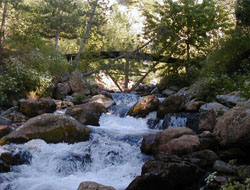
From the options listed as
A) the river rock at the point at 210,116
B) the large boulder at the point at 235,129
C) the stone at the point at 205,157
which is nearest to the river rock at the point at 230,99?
the river rock at the point at 210,116

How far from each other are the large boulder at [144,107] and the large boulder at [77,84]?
15.4ft

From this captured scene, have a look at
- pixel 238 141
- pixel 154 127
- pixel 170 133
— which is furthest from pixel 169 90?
pixel 238 141

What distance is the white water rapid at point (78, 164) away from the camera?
6.30 metres

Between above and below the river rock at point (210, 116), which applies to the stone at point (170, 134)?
below

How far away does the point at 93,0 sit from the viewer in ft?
66.9

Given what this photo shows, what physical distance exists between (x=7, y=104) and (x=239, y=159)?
31.6 feet

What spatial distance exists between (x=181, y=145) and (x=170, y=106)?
15.5 feet

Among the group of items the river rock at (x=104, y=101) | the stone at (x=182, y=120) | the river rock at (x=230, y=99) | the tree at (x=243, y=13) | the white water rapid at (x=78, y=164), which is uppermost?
the tree at (x=243, y=13)

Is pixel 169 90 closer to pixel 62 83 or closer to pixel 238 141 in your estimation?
pixel 62 83

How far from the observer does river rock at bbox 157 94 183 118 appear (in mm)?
11289

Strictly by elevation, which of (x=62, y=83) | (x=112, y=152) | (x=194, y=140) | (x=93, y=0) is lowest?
(x=112, y=152)

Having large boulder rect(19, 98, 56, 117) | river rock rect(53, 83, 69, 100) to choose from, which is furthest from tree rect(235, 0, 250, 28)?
river rock rect(53, 83, 69, 100)

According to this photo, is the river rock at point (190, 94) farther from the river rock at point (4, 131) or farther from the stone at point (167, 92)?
the river rock at point (4, 131)

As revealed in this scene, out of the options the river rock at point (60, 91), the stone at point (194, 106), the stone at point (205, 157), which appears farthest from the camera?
the river rock at point (60, 91)
